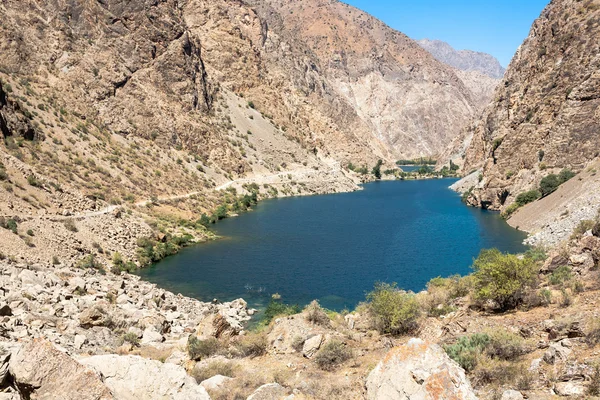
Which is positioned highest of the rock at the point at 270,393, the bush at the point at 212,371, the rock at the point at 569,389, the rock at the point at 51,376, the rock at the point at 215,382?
the rock at the point at 569,389

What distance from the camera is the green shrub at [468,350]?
1068 cm

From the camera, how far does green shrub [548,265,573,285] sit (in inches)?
674

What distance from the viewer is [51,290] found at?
23.2 m

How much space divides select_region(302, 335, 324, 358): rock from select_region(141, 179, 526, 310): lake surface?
42.7 ft

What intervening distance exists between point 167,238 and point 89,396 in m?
37.9

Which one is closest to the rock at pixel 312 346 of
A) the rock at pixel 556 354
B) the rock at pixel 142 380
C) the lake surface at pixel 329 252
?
the rock at pixel 142 380

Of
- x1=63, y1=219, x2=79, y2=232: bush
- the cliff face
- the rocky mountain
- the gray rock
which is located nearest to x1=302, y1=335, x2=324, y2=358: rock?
the gray rock

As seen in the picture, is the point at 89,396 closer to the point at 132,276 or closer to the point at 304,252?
the point at 132,276

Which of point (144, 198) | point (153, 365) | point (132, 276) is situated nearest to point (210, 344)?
point (153, 365)

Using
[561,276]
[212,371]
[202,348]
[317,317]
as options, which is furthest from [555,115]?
[212,371]

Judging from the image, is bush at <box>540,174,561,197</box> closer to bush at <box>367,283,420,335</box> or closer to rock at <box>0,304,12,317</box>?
bush at <box>367,283,420,335</box>

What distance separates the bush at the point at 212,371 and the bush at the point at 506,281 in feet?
30.7

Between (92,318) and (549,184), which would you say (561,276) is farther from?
(549,184)

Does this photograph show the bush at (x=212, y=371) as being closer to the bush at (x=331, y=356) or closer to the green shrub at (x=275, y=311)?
the bush at (x=331, y=356)
